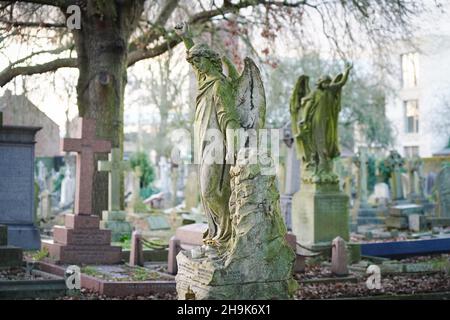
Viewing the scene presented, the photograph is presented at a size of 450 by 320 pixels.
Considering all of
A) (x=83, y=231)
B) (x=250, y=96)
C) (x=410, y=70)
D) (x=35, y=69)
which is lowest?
(x=83, y=231)

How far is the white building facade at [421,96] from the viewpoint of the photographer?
20.0 m

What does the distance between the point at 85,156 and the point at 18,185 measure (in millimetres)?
2026

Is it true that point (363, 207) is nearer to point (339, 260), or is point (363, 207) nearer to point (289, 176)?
point (289, 176)

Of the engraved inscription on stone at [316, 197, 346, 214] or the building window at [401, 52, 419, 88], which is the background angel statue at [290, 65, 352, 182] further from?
the building window at [401, 52, 419, 88]

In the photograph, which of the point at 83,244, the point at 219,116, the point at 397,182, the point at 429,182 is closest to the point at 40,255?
the point at 83,244

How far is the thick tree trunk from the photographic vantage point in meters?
16.5

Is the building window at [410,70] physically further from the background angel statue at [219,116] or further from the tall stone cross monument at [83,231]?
the background angel statue at [219,116]

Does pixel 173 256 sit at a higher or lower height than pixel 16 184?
lower

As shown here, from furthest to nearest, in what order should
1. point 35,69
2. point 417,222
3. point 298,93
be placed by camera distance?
point 417,222, point 35,69, point 298,93

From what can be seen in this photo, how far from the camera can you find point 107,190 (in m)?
17.0

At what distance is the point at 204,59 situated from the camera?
23.9 ft

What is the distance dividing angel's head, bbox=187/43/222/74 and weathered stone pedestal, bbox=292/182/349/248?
24.2 feet

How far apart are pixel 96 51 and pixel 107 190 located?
321 cm

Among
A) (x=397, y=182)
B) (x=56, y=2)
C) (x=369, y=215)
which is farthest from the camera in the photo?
(x=397, y=182)
